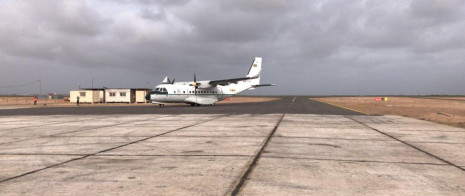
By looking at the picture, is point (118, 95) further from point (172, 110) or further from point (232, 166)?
point (232, 166)

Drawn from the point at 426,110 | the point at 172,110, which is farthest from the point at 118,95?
the point at 426,110

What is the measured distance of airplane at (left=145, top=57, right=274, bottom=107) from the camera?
34.9 m

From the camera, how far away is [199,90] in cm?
3841

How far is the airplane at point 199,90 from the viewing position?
114 ft

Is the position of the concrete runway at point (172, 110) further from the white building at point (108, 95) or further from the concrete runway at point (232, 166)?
the white building at point (108, 95)

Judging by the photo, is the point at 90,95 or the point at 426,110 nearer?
the point at 426,110

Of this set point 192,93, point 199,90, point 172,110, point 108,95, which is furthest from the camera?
point 108,95

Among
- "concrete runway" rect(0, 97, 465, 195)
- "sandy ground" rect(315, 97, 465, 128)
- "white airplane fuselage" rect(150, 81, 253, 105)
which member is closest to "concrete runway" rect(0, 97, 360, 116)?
"white airplane fuselage" rect(150, 81, 253, 105)

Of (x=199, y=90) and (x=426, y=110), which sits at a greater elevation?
(x=199, y=90)

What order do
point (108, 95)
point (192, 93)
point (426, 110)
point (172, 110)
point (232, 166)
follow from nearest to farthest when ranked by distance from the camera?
point (232, 166)
point (172, 110)
point (426, 110)
point (192, 93)
point (108, 95)

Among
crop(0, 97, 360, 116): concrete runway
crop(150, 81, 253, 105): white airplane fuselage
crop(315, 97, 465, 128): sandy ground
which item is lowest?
crop(315, 97, 465, 128): sandy ground

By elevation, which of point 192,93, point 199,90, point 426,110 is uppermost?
point 199,90

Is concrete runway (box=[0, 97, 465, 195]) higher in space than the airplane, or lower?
lower

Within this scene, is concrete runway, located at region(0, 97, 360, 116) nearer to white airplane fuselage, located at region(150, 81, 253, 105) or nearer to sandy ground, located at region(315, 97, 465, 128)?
white airplane fuselage, located at region(150, 81, 253, 105)
